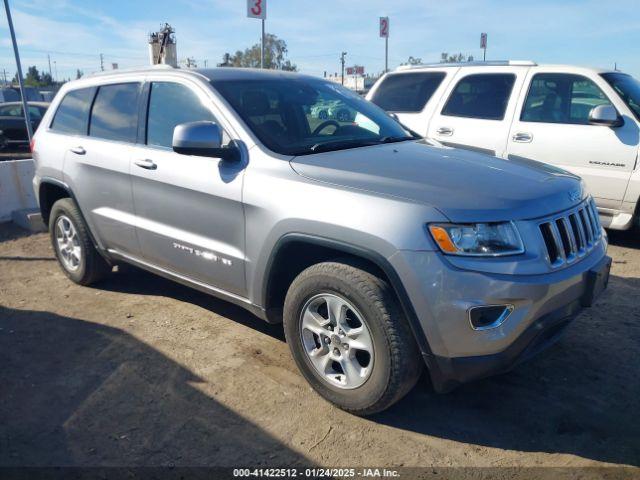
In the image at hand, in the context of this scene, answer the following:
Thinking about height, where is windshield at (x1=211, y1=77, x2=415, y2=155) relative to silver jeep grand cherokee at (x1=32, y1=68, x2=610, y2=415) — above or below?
above

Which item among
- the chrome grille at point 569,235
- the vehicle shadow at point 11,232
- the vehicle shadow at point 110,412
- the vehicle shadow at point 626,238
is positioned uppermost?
the chrome grille at point 569,235

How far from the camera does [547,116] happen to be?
6332mm

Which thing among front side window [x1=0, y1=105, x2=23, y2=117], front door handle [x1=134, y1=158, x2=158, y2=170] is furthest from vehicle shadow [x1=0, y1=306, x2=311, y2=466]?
front side window [x1=0, y1=105, x2=23, y2=117]

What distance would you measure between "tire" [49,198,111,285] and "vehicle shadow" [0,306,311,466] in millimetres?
958

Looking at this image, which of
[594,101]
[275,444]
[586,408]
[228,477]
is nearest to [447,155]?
[586,408]

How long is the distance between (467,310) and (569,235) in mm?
801

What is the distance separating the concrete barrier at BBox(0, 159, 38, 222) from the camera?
293 inches

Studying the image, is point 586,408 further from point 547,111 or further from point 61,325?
point 547,111

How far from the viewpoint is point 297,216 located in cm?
305

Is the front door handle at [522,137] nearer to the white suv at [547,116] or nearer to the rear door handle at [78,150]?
the white suv at [547,116]

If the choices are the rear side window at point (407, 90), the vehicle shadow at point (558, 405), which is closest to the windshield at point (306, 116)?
the vehicle shadow at point (558, 405)

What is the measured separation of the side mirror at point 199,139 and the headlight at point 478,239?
4.64ft

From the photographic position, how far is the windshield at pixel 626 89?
5954 millimetres

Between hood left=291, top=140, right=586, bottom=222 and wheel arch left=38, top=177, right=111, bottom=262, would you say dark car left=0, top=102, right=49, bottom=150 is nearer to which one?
wheel arch left=38, top=177, right=111, bottom=262
